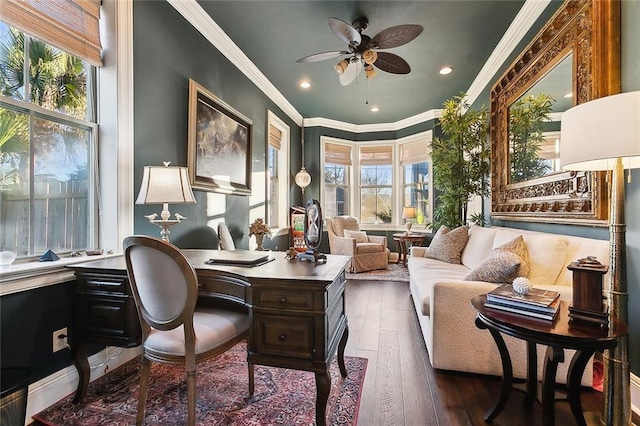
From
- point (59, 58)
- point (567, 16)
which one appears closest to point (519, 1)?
point (567, 16)

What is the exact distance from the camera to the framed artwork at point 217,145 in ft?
9.14

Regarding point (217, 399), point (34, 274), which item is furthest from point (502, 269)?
point (34, 274)

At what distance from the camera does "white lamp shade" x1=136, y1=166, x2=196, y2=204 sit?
1953 mm

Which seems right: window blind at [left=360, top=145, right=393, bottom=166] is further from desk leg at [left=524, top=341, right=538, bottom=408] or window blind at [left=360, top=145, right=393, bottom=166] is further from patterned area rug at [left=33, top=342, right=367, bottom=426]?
desk leg at [left=524, top=341, right=538, bottom=408]

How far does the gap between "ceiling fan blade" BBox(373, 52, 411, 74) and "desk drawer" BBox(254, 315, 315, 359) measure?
2.58m

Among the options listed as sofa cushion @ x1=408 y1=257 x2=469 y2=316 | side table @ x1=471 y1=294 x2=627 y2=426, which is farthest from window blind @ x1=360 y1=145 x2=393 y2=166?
side table @ x1=471 y1=294 x2=627 y2=426

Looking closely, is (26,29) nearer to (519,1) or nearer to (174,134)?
(174,134)

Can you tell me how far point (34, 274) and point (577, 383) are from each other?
2.78m

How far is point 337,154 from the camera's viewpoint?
6.58 m

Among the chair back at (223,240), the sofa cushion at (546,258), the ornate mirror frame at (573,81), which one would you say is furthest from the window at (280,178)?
the sofa cushion at (546,258)

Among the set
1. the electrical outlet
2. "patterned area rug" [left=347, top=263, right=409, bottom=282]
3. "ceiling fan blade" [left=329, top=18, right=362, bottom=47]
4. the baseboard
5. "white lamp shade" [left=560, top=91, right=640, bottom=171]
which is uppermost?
"ceiling fan blade" [left=329, top=18, right=362, bottom=47]

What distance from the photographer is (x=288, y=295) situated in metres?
1.41

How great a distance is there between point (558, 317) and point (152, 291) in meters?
1.86

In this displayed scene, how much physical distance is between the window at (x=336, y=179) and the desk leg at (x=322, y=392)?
513 centimetres
